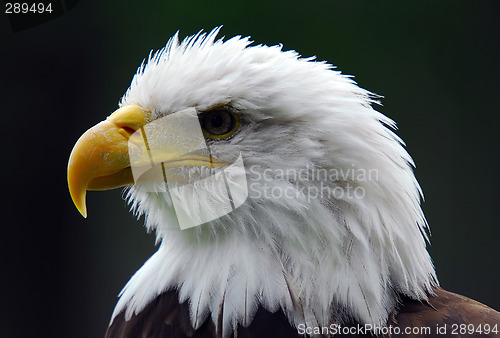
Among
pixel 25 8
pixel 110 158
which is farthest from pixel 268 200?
pixel 25 8

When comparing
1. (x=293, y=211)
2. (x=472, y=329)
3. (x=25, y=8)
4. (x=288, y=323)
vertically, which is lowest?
(x=472, y=329)

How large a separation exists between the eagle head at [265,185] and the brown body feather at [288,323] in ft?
0.08

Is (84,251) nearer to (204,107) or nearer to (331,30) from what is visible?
(331,30)

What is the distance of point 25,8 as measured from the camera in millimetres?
3643

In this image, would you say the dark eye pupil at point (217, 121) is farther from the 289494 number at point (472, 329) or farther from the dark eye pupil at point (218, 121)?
the 289494 number at point (472, 329)

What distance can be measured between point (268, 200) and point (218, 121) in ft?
0.82

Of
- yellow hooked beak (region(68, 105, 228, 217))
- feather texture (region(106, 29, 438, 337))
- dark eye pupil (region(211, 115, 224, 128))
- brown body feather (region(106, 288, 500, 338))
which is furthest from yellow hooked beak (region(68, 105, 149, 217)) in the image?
brown body feather (region(106, 288, 500, 338))

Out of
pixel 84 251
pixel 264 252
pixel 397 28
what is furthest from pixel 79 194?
pixel 397 28

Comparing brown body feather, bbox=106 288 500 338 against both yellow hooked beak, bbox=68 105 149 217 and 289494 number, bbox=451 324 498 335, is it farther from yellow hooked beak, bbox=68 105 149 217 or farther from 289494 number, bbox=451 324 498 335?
yellow hooked beak, bbox=68 105 149 217

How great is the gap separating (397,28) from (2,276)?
3.24 metres

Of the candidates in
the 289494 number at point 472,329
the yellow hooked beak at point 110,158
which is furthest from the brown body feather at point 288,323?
the yellow hooked beak at point 110,158

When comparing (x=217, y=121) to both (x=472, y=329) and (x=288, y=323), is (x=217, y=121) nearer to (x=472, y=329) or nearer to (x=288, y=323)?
(x=288, y=323)

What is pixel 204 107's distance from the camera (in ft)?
5.20

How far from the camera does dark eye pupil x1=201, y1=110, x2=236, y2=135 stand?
1.60 m
